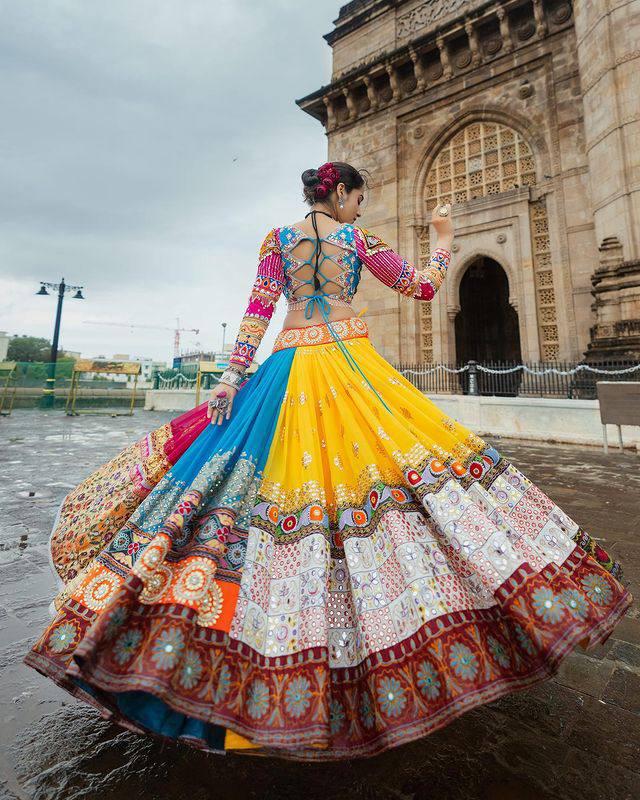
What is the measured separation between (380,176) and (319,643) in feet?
48.2

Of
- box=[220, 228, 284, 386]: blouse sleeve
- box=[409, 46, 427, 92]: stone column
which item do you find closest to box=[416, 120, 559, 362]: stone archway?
box=[409, 46, 427, 92]: stone column

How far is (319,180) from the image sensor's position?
71.1 inches

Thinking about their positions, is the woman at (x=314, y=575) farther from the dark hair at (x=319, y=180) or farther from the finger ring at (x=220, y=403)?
the dark hair at (x=319, y=180)

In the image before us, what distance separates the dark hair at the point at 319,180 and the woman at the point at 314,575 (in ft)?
2.43

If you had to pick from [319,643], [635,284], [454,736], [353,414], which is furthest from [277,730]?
[635,284]

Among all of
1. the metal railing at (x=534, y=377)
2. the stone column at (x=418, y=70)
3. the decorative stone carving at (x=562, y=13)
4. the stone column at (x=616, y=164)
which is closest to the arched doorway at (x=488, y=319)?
the metal railing at (x=534, y=377)

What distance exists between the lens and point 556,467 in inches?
210

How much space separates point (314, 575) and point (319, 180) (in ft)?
5.33

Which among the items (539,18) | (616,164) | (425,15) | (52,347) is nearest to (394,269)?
(616,164)

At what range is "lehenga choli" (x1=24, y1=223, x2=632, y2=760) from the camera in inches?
35.9

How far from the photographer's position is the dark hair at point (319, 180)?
1.81 meters

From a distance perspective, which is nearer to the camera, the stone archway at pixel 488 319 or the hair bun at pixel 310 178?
the hair bun at pixel 310 178

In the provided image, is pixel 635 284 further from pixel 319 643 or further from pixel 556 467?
pixel 319 643

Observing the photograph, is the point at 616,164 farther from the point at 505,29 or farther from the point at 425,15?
the point at 425,15
